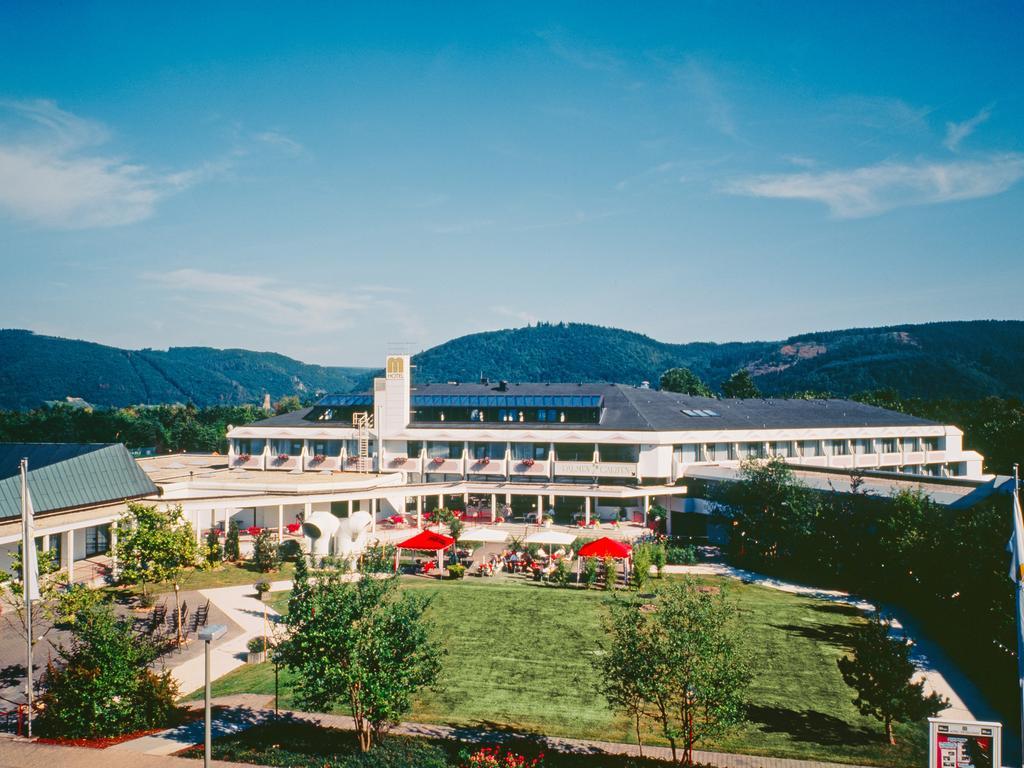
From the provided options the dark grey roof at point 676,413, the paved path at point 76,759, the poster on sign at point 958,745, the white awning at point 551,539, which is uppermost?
the dark grey roof at point 676,413

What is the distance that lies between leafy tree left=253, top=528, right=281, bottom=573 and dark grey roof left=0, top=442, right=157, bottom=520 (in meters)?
6.39

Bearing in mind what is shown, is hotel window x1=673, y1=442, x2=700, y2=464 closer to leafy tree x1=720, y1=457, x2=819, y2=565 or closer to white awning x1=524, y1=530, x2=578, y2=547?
leafy tree x1=720, y1=457, x2=819, y2=565

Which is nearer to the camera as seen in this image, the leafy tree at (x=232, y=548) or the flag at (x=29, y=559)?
the flag at (x=29, y=559)

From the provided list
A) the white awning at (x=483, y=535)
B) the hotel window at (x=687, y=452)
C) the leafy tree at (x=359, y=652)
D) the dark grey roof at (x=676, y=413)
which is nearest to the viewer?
the leafy tree at (x=359, y=652)

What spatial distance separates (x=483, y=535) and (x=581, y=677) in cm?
1705

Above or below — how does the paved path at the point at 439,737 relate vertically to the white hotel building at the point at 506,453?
below

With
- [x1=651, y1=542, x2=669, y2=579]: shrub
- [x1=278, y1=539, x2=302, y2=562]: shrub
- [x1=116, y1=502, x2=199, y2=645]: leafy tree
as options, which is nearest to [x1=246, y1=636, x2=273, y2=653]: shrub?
[x1=116, y1=502, x2=199, y2=645]: leafy tree

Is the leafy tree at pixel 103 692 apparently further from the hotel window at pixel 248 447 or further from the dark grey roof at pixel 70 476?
the hotel window at pixel 248 447

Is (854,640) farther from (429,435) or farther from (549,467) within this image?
(429,435)

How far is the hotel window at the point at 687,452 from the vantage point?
4694cm

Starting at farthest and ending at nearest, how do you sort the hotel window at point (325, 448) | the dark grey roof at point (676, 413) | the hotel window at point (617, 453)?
the hotel window at point (325, 448)
the dark grey roof at point (676, 413)
the hotel window at point (617, 453)

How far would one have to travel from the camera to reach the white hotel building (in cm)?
4259

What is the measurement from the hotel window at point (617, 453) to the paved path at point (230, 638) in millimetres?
23789

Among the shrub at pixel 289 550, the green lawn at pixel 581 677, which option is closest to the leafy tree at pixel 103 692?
the green lawn at pixel 581 677
